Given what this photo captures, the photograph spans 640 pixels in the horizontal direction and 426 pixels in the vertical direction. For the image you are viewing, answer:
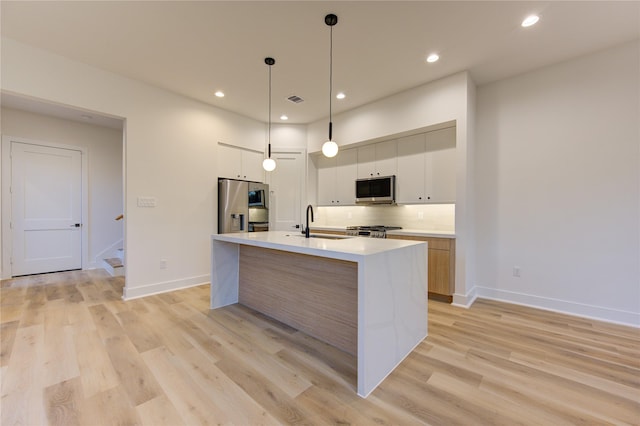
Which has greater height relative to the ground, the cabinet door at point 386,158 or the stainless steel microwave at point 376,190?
the cabinet door at point 386,158

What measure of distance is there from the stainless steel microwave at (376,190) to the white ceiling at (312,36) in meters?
1.46

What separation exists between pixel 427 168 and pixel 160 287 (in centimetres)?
426

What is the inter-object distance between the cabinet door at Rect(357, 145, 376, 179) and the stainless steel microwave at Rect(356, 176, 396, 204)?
0.40ft

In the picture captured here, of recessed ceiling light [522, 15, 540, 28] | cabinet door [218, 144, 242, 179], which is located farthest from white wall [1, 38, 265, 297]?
recessed ceiling light [522, 15, 540, 28]

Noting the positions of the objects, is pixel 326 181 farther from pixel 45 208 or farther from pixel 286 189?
pixel 45 208

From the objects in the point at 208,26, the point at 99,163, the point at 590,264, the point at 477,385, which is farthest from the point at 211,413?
the point at 99,163

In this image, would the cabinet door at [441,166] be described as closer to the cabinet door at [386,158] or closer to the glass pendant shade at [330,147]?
the cabinet door at [386,158]

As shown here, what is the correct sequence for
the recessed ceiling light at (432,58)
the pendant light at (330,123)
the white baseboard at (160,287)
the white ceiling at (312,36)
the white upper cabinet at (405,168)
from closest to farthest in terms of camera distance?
the white ceiling at (312,36), the pendant light at (330,123), the recessed ceiling light at (432,58), the white baseboard at (160,287), the white upper cabinet at (405,168)

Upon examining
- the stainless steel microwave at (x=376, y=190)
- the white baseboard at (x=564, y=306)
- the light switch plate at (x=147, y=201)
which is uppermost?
the stainless steel microwave at (x=376, y=190)

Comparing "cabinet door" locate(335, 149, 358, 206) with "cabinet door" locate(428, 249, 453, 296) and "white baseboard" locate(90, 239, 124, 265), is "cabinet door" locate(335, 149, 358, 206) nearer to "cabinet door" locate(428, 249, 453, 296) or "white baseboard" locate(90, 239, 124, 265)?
"cabinet door" locate(428, 249, 453, 296)

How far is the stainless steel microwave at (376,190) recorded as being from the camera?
4.20m

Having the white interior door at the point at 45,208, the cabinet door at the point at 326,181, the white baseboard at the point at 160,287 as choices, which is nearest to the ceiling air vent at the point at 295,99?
the cabinet door at the point at 326,181

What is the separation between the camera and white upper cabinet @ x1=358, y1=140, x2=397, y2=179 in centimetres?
428

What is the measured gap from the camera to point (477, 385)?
1736 millimetres
